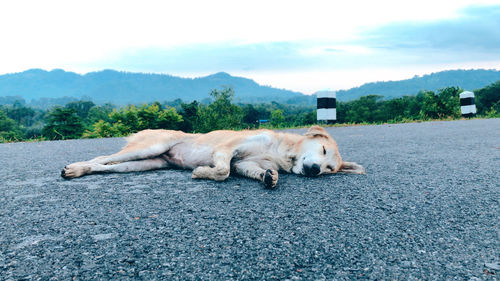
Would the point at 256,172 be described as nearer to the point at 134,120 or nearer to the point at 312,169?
the point at 312,169

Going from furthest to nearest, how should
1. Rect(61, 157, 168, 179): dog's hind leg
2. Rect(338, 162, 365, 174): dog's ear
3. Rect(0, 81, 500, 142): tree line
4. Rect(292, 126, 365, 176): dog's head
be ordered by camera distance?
Rect(0, 81, 500, 142): tree line → Rect(338, 162, 365, 174): dog's ear → Rect(292, 126, 365, 176): dog's head → Rect(61, 157, 168, 179): dog's hind leg

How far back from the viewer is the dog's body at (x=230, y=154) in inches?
138

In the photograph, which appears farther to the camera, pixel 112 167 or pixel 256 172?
pixel 112 167

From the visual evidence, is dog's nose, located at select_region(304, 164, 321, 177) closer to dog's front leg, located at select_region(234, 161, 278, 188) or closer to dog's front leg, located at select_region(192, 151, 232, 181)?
dog's front leg, located at select_region(234, 161, 278, 188)

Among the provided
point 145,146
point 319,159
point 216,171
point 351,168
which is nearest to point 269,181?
point 216,171

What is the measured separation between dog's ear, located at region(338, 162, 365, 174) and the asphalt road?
151 millimetres

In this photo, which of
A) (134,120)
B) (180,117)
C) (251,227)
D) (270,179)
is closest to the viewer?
(251,227)

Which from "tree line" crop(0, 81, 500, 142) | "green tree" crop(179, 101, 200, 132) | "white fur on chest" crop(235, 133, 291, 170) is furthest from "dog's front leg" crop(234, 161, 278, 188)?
"green tree" crop(179, 101, 200, 132)

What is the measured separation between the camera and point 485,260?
1.61 m

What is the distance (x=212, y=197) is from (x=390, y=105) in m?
60.7

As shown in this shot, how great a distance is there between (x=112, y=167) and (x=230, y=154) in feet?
4.10

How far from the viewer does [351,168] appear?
12.2 ft

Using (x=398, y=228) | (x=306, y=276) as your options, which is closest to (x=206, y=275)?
(x=306, y=276)

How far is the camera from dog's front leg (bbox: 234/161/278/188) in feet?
9.59
